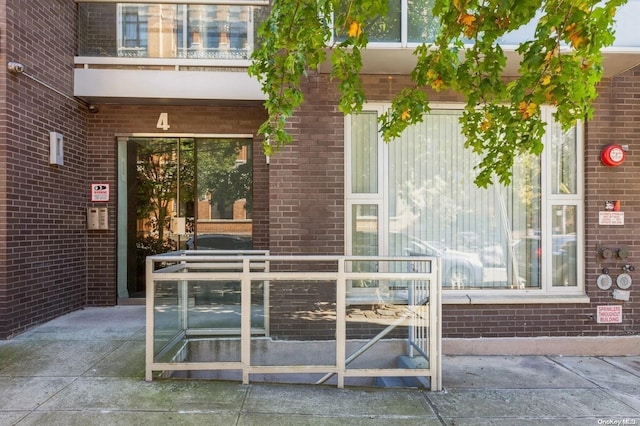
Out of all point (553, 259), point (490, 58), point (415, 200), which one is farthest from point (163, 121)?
point (553, 259)

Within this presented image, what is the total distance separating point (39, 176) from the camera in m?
6.15

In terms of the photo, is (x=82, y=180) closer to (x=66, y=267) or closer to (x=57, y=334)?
(x=66, y=267)

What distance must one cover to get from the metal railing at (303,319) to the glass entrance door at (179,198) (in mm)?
2822

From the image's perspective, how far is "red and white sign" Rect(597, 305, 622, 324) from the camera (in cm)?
579

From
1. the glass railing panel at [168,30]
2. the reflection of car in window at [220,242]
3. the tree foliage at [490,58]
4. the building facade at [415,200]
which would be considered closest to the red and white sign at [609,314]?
the building facade at [415,200]

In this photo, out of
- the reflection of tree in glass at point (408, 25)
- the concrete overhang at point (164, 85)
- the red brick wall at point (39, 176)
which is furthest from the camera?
the concrete overhang at point (164, 85)

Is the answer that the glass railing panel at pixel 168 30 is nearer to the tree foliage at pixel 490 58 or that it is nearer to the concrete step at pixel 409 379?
the tree foliage at pixel 490 58

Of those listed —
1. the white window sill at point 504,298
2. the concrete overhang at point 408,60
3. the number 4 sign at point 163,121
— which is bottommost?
the white window sill at point 504,298

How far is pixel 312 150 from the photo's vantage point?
5.64 m

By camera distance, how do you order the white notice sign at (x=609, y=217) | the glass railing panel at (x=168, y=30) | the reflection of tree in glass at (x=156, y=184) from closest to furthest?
the white notice sign at (x=609, y=217)
the glass railing panel at (x=168, y=30)
the reflection of tree in glass at (x=156, y=184)

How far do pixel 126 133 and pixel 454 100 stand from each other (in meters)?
5.40

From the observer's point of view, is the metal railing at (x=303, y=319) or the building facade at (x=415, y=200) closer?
the metal railing at (x=303, y=319)

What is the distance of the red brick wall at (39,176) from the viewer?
5516 millimetres

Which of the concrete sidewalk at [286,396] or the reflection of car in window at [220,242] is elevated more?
the reflection of car in window at [220,242]
